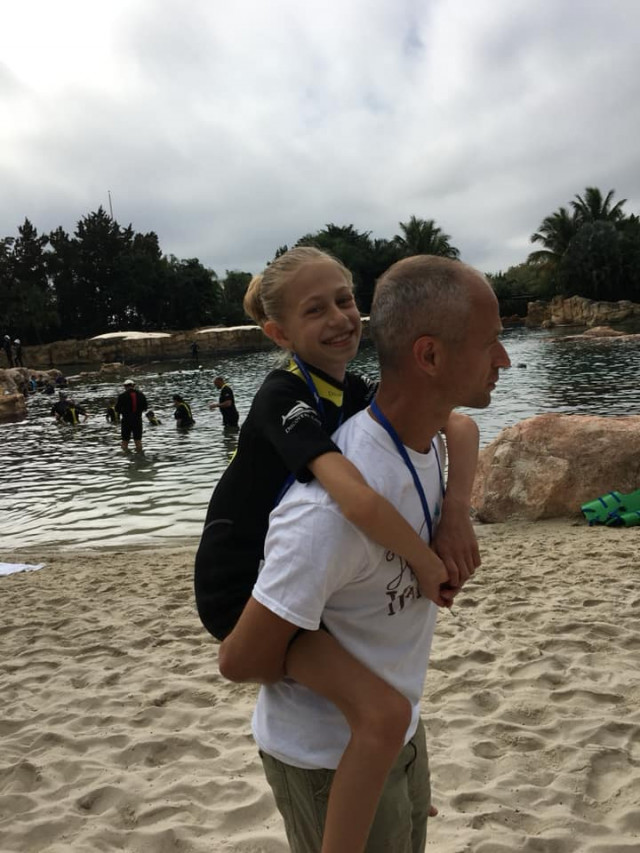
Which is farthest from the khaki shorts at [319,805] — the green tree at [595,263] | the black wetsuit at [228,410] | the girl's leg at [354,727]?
the green tree at [595,263]

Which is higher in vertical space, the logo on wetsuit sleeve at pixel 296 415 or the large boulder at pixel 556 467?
the logo on wetsuit sleeve at pixel 296 415

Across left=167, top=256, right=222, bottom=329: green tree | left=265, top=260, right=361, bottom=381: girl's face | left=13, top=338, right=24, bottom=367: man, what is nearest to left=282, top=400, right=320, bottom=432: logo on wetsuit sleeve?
left=265, top=260, right=361, bottom=381: girl's face

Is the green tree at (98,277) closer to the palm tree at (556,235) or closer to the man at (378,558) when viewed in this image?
the palm tree at (556,235)

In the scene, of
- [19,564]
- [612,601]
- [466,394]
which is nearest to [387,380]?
[466,394]

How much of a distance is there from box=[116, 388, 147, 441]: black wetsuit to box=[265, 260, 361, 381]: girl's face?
14.8m

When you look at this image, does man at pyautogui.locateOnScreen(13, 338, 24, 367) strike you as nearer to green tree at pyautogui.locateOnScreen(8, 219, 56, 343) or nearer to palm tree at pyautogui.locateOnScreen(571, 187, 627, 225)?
green tree at pyautogui.locateOnScreen(8, 219, 56, 343)

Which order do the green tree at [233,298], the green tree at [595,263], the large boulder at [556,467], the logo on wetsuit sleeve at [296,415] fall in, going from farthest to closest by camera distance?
the green tree at [233,298] < the green tree at [595,263] < the large boulder at [556,467] < the logo on wetsuit sleeve at [296,415]

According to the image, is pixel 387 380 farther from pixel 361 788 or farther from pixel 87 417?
pixel 87 417

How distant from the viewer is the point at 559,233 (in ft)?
208

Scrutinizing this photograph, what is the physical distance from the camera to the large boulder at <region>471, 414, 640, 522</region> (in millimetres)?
8398

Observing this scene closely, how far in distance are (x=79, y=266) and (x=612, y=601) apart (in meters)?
70.0

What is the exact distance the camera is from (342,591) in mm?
1354

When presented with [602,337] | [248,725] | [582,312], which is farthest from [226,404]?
Answer: [582,312]

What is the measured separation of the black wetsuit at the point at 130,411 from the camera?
1614 centimetres
